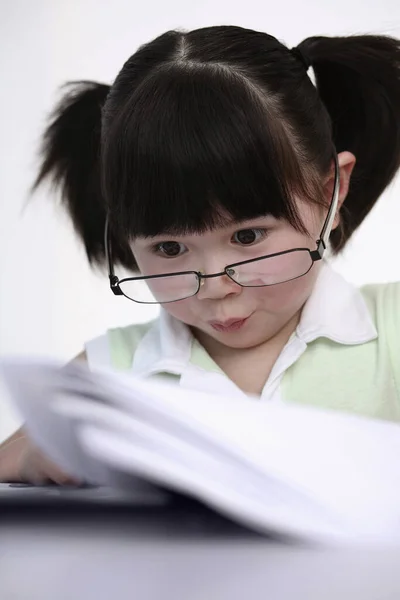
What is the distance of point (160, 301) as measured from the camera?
0.89 m

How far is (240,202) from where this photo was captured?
0.79 meters

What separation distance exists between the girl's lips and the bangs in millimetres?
127

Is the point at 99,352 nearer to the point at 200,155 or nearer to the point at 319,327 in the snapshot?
the point at 319,327

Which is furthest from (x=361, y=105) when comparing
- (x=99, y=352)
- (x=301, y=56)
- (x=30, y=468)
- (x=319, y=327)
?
(x=30, y=468)

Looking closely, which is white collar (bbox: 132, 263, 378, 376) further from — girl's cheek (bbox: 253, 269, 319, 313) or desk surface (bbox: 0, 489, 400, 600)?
desk surface (bbox: 0, 489, 400, 600)

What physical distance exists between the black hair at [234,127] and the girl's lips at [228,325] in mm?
128

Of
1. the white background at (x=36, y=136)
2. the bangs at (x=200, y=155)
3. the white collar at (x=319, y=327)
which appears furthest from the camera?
the white background at (x=36, y=136)

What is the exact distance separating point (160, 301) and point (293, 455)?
1.73 ft

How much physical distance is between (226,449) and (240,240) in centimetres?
49

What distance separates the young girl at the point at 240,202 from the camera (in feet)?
2.61

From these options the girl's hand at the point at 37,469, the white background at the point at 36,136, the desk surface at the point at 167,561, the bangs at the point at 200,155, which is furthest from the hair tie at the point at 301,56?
the white background at the point at 36,136

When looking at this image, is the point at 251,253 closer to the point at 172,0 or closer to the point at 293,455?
the point at 293,455

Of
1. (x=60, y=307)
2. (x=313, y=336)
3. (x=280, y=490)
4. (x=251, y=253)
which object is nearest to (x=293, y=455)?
(x=280, y=490)

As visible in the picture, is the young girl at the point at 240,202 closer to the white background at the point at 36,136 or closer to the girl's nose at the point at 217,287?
the girl's nose at the point at 217,287
